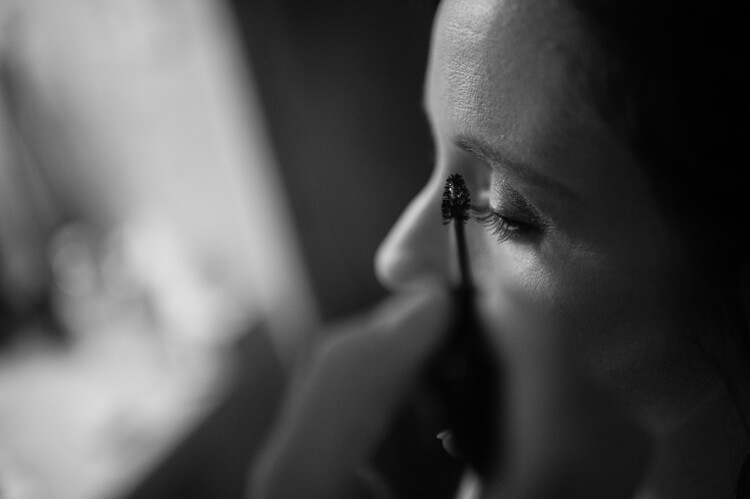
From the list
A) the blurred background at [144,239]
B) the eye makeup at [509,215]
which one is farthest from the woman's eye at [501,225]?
the blurred background at [144,239]

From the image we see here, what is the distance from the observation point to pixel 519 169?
0.52 ft

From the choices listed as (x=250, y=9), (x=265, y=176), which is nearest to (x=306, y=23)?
(x=250, y=9)

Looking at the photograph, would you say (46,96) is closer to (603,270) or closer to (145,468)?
(145,468)

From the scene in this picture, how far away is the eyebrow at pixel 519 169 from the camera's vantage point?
0.16 meters

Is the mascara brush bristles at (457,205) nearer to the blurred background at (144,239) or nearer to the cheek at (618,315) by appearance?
the cheek at (618,315)

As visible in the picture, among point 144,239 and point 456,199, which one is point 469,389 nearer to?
point 456,199

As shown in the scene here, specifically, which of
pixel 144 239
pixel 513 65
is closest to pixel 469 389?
pixel 513 65

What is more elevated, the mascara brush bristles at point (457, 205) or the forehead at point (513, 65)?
the forehead at point (513, 65)

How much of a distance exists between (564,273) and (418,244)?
0.16 ft

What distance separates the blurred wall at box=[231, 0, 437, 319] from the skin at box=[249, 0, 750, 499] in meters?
0.03

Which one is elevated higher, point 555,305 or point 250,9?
point 250,9

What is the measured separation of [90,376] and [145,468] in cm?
25

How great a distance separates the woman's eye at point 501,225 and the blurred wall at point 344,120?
28mm

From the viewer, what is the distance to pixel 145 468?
658mm
